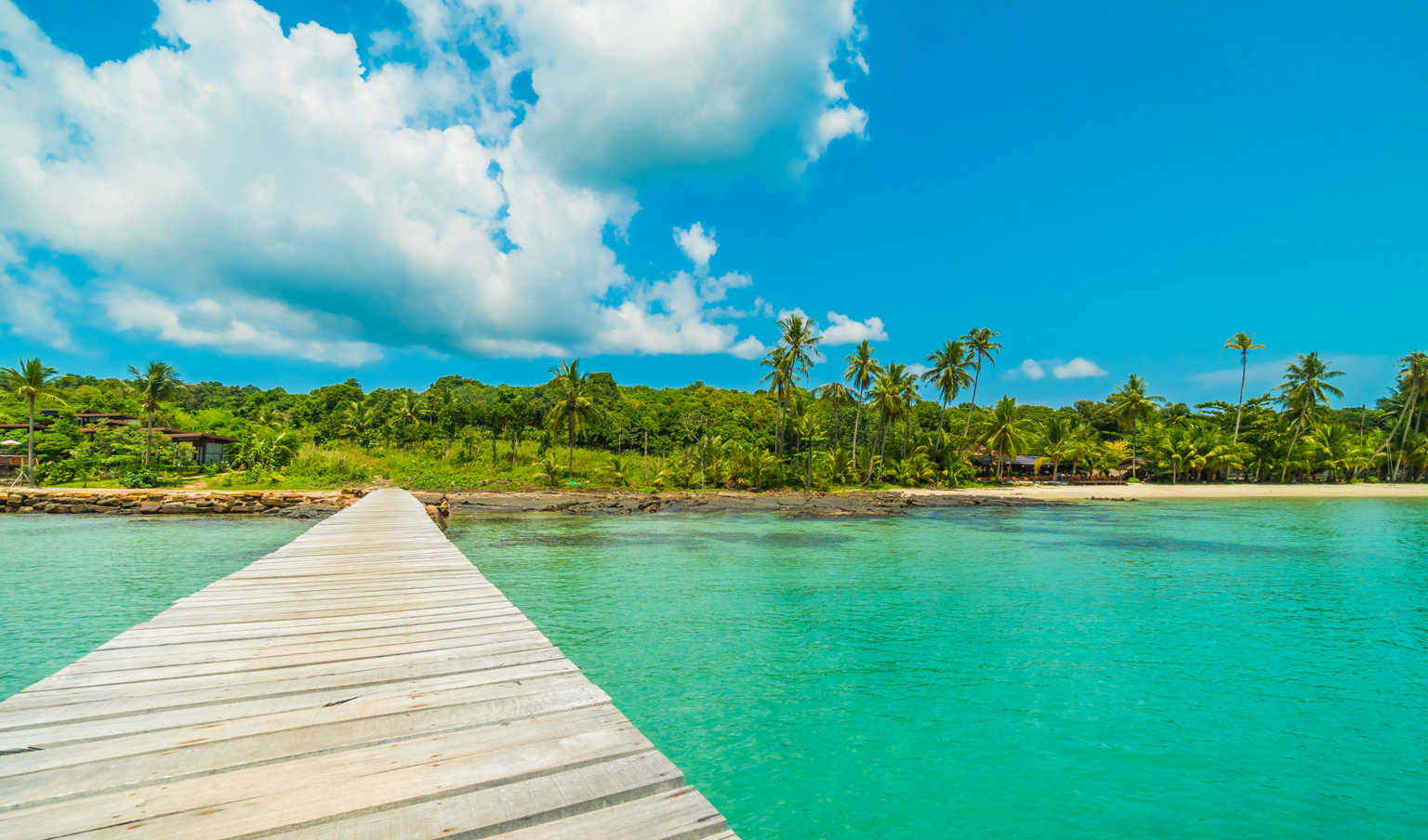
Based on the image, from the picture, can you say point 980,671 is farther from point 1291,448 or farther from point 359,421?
point 1291,448

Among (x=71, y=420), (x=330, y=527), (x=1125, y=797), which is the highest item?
(x=71, y=420)

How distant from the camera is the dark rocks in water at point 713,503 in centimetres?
3397

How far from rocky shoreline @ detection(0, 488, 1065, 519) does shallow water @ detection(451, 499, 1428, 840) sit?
56.0 ft

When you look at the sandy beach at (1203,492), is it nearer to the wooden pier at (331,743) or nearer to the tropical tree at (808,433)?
the tropical tree at (808,433)

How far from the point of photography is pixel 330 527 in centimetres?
1309

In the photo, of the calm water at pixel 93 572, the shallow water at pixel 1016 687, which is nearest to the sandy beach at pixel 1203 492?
the shallow water at pixel 1016 687

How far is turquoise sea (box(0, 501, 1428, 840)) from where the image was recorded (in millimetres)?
5664

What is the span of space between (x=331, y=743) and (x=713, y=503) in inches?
1437

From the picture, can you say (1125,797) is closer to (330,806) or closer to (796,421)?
(330,806)

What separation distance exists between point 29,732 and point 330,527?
11.4 meters

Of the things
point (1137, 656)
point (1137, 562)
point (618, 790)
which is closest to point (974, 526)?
point (1137, 562)

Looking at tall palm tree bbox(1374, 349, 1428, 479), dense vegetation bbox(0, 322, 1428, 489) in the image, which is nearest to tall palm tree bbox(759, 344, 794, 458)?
dense vegetation bbox(0, 322, 1428, 489)

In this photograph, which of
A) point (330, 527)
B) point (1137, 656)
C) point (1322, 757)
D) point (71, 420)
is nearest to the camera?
point (1322, 757)

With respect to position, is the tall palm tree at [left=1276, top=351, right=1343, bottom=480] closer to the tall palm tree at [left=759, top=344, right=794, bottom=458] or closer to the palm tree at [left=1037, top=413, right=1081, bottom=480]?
the palm tree at [left=1037, top=413, right=1081, bottom=480]
